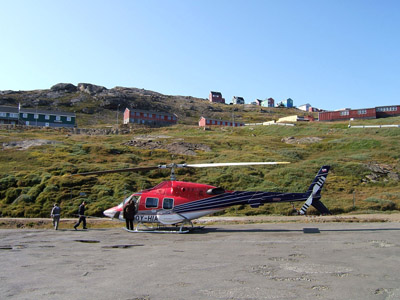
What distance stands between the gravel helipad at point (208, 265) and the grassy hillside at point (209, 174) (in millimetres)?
10176

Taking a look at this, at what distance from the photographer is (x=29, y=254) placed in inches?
451

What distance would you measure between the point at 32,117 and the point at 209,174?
73.1 meters

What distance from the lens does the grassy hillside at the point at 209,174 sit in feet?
85.1

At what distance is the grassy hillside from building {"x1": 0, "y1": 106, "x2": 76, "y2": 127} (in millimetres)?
45784

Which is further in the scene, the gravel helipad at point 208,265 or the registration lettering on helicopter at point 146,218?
the registration lettering on helicopter at point 146,218

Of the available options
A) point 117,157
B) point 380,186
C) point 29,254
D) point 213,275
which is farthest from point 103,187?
point 380,186

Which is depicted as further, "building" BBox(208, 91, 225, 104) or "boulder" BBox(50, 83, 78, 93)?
"building" BBox(208, 91, 225, 104)

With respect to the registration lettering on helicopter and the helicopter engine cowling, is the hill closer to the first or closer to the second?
the registration lettering on helicopter

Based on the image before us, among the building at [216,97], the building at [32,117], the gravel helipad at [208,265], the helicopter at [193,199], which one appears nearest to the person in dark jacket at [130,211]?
the helicopter at [193,199]

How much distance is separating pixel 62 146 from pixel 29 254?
37860 millimetres

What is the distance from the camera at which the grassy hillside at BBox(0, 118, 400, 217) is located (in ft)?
85.1

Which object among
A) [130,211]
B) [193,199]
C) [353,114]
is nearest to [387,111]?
[353,114]

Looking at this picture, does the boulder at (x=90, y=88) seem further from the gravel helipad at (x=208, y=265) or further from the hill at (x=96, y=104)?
the gravel helipad at (x=208, y=265)

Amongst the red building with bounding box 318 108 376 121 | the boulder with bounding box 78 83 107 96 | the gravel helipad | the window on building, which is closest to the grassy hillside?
the window on building
